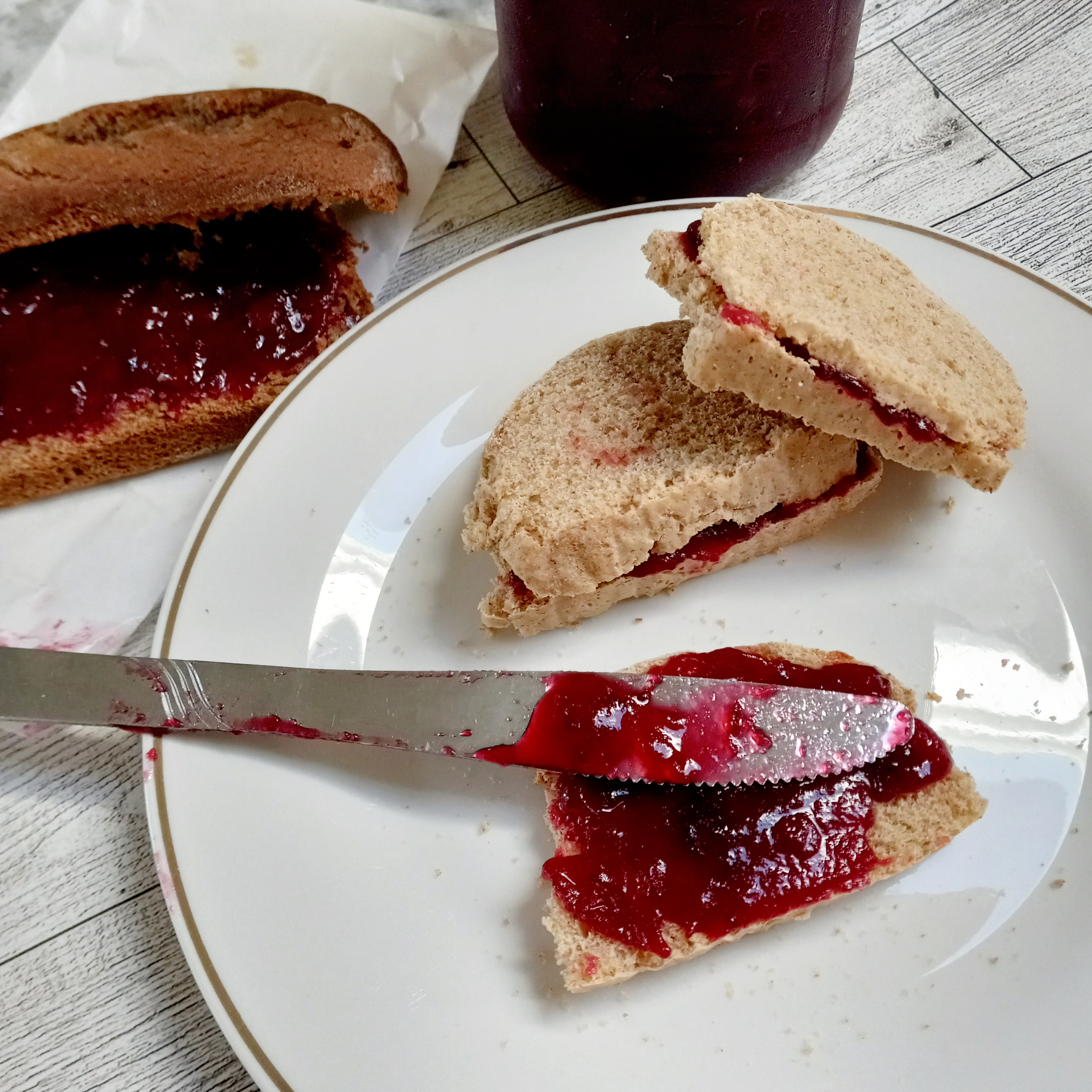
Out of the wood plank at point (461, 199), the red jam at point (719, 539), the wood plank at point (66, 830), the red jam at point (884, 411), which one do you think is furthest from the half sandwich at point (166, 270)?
the red jam at point (884, 411)

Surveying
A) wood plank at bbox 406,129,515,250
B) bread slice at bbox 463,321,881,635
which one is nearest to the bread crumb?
wood plank at bbox 406,129,515,250

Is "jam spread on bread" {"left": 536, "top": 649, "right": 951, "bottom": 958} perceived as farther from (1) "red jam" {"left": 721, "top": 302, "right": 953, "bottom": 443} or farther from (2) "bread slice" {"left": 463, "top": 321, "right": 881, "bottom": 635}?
(1) "red jam" {"left": 721, "top": 302, "right": 953, "bottom": 443}

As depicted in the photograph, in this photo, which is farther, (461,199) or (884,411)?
(461,199)

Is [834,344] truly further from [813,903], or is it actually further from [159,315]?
[159,315]

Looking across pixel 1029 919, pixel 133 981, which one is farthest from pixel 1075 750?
pixel 133 981

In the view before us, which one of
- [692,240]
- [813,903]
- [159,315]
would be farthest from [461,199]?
[813,903]
